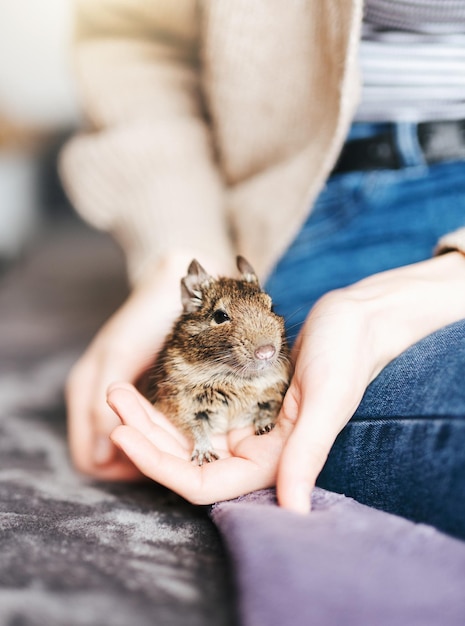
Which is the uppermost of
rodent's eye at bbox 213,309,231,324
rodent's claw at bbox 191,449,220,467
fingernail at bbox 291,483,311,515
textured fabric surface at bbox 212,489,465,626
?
rodent's eye at bbox 213,309,231,324

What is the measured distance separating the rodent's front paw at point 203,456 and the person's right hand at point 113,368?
404mm

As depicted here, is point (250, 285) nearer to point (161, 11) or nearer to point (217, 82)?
point (217, 82)

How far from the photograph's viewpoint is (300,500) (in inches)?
49.8

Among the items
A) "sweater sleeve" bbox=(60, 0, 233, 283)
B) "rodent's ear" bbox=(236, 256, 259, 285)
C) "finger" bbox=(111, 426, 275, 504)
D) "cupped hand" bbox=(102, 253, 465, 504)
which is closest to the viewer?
"cupped hand" bbox=(102, 253, 465, 504)

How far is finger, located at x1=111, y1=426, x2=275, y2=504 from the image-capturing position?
1.42 m

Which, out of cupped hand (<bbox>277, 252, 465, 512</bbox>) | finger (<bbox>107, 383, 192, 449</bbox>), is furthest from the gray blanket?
finger (<bbox>107, 383, 192, 449</bbox>)

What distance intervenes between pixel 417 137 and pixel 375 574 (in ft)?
4.88

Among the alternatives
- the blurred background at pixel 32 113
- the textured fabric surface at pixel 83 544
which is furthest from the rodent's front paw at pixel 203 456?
the blurred background at pixel 32 113

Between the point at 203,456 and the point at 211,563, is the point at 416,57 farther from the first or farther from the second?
the point at 211,563

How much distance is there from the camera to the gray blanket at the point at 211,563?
983 millimetres

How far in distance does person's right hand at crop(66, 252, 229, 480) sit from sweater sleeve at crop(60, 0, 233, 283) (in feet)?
1.17

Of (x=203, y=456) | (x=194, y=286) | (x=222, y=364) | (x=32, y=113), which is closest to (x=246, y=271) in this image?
(x=194, y=286)

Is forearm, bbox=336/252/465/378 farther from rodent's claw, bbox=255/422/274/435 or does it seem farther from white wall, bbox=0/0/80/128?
white wall, bbox=0/0/80/128

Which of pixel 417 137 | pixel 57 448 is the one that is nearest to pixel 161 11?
pixel 417 137
